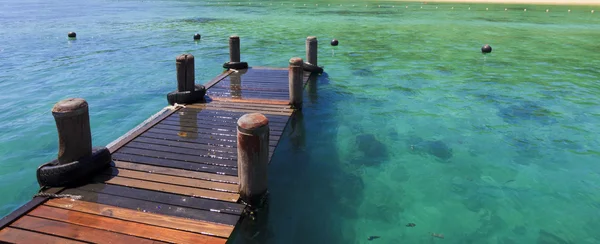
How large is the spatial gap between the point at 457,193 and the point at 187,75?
724 cm

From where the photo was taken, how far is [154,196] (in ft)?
19.1

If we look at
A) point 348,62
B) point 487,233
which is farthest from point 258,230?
point 348,62

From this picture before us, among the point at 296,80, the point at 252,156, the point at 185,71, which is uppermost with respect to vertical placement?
the point at 185,71

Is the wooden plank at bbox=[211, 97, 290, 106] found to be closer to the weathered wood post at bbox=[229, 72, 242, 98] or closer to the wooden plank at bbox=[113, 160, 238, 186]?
the weathered wood post at bbox=[229, 72, 242, 98]

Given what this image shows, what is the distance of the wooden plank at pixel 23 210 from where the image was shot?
5000 mm

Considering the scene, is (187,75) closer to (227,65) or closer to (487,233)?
(227,65)

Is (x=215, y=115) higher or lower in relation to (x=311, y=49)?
lower

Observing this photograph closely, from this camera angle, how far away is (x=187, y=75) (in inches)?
402

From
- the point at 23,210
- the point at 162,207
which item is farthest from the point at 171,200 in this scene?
the point at 23,210

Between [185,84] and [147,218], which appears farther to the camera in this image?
[185,84]

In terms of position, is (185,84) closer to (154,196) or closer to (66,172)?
(66,172)

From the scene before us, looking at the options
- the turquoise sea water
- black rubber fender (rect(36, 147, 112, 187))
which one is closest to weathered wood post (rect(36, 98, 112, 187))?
black rubber fender (rect(36, 147, 112, 187))

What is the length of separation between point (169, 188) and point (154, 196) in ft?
0.97

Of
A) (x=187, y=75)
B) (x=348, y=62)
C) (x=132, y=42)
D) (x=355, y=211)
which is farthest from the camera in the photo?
(x=132, y=42)
